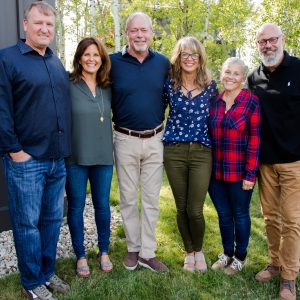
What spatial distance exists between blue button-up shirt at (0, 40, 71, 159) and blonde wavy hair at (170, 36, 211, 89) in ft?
3.62

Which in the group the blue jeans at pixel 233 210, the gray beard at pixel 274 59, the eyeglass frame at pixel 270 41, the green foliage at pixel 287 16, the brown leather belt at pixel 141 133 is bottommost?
the blue jeans at pixel 233 210

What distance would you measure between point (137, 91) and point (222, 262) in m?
1.97

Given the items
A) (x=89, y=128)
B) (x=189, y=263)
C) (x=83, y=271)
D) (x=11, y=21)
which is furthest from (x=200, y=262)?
(x=11, y=21)

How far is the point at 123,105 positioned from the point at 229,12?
15397 millimetres

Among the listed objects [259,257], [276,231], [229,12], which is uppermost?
[229,12]

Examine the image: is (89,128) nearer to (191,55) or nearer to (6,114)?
(6,114)

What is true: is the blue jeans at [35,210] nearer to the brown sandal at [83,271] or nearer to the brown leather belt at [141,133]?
the brown sandal at [83,271]

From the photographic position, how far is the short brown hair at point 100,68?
361 centimetres

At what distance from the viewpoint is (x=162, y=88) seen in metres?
3.80

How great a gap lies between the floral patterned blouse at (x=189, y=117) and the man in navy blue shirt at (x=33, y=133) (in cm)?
100

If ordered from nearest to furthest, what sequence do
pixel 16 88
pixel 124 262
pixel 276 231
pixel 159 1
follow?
1. pixel 16 88
2. pixel 276 231
3. pixel 124 262
4. pixel 159 1

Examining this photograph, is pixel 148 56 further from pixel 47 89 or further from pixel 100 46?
pixel 47 89

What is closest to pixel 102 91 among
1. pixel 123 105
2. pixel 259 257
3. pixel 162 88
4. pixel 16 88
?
pixel 123 105

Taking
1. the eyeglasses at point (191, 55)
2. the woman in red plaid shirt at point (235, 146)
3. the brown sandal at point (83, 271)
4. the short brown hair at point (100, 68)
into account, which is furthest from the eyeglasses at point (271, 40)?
the brown sandal at point (83, 271)
